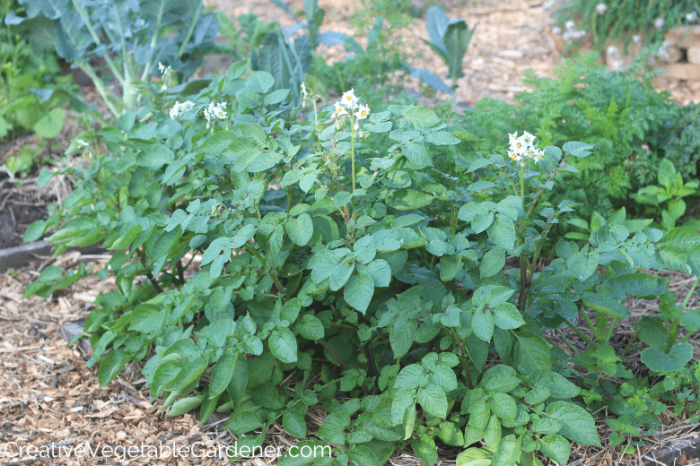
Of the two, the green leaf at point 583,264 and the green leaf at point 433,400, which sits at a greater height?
Result: the green leaf at point 583,264

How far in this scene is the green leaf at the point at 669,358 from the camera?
151 centimetres

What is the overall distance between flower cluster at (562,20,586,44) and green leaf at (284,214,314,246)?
374cm

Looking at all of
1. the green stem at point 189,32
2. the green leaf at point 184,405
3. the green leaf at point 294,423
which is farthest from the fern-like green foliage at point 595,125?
the green stem at point 189,32

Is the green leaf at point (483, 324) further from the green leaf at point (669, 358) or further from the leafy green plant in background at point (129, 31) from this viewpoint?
the leafy green plant in background at point (129, 31)

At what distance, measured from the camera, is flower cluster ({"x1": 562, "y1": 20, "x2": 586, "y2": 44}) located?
4289mm

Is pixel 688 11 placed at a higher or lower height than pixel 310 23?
lower

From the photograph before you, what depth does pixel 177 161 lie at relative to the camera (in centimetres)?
162

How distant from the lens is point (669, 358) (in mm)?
1541

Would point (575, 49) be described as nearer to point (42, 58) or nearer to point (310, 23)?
point (310, 23)

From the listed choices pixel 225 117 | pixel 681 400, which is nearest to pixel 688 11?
pixel 681 400

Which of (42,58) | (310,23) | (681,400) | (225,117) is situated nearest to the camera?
(681,400)

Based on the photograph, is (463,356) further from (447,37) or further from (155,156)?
(447,37)

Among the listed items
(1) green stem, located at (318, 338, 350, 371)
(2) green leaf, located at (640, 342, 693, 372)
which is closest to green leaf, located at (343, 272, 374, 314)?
(1) green stem, located at (318, 338, 350, 371)

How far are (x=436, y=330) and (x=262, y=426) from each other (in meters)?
0.60
